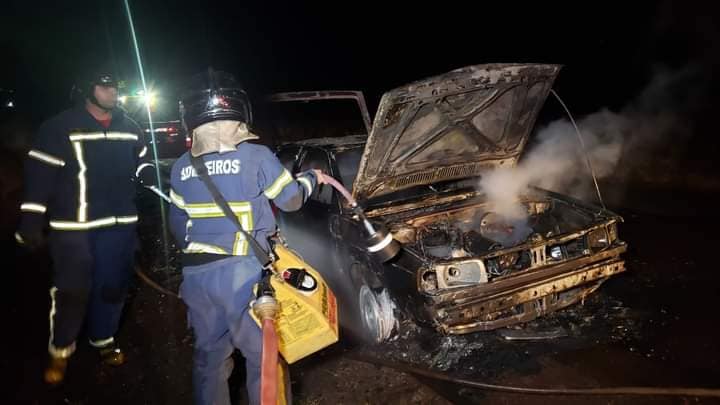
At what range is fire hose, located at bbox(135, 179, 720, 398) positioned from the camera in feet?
6.88

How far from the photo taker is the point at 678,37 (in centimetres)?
1123

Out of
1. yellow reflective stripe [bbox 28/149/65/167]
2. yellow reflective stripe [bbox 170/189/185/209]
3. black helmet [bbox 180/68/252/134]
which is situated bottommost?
yellow reflective stripe [bbox 170/189/185/209]

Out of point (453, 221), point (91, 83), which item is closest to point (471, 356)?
point (453, 221)

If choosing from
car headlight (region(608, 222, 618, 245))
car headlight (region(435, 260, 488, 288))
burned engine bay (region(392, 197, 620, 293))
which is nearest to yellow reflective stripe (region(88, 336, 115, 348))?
burned engine bay (region(392, 197, 620, 293))

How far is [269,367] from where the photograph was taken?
2.11 m

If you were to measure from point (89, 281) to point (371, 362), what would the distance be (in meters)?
2.38

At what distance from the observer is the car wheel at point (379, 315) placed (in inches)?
148

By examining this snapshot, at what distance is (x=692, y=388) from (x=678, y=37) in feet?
38.3

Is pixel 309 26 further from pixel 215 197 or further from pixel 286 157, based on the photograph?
pixel 215 197

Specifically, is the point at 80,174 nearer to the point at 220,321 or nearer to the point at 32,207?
the point at 32,207

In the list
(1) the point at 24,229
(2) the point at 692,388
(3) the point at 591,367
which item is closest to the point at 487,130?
(3) the point at 591,367

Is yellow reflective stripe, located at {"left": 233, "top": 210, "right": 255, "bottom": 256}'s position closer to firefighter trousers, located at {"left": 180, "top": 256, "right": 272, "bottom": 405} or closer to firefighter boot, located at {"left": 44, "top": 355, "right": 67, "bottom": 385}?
firefighter trousers, located at {"left": 180, "top": 256, "right": 272, "bottom": 405}

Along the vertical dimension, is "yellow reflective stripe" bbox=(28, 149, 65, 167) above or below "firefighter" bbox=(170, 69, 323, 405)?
above

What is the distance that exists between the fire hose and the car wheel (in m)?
0.25
